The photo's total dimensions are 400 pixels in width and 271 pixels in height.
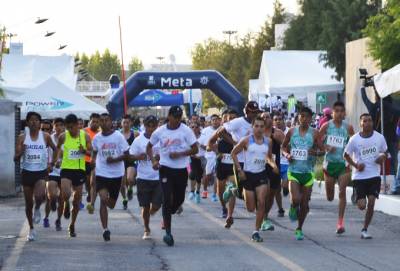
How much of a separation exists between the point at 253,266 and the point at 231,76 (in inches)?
3640

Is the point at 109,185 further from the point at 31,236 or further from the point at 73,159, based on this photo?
the point at 31,236

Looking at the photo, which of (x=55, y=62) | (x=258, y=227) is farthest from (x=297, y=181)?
(x=55, y=62)

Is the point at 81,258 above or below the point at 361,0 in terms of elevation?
below

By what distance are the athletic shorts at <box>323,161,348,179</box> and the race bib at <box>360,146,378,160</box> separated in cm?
81

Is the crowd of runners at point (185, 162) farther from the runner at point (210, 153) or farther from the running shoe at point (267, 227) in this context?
the runner at point (210, 153)

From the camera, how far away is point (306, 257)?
39.8 feet

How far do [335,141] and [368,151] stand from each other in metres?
0.88

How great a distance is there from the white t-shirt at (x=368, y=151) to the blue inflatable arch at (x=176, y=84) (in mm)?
20152

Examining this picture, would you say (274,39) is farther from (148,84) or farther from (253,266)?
(253,266)

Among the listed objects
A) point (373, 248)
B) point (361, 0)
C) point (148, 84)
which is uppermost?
point (361, 0)

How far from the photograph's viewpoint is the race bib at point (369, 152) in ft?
48.5

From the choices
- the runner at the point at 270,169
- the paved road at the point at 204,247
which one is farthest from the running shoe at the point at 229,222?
the runner at the point at 270,169

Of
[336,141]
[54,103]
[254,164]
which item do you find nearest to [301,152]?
[254,164]

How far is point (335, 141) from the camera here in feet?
51.0
